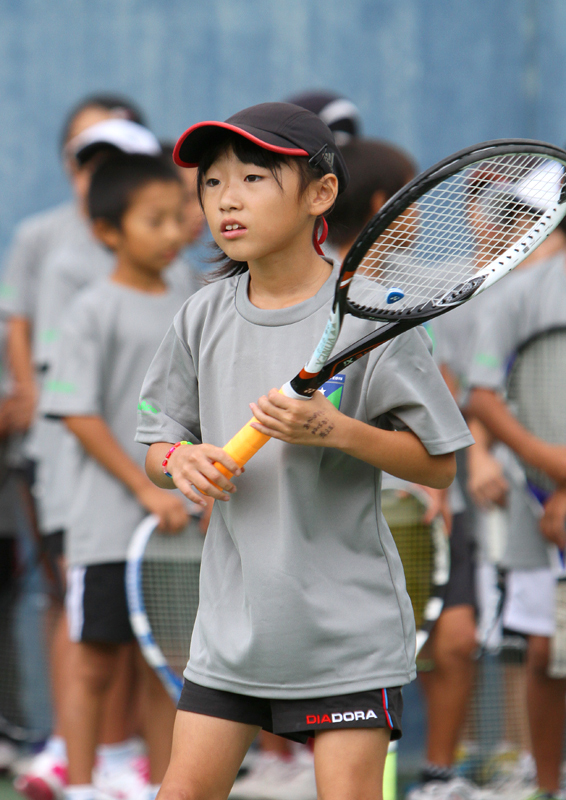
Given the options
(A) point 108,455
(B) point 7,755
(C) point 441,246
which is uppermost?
(C) point 441,246

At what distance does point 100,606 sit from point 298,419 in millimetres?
1490

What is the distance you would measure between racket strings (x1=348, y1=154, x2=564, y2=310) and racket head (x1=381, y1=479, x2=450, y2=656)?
900 mm

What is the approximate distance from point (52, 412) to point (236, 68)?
2195 mm

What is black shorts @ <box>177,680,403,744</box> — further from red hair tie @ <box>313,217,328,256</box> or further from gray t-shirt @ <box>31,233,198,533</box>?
gray t-shirt @ <box>31,233,198,533</box>

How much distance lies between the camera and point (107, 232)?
3299 millimetres

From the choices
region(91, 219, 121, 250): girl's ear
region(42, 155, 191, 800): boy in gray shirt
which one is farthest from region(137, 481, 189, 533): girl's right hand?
region(91, 219, 121, 250): girl's ear

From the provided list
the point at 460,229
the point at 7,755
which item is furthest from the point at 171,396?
the point at 7,755

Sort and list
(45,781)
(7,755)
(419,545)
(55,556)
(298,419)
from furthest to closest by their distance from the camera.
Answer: (7,755) → (55,556) → (45,781) → (419,545) → (298,419)

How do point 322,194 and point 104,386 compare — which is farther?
point 104,386

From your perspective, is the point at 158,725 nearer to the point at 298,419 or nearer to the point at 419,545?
the point at 419,545

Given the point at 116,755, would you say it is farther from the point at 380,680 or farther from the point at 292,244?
the point at 292,244

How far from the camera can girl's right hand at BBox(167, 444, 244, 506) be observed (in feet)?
5.72

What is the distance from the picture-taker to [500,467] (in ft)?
11.7

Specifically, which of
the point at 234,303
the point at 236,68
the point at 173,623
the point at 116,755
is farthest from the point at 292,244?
the point at 236,68
